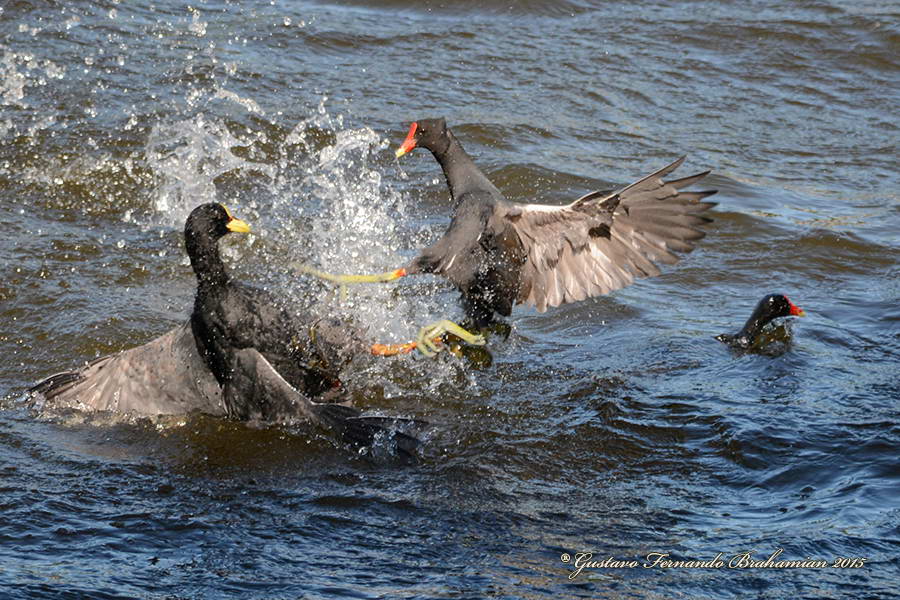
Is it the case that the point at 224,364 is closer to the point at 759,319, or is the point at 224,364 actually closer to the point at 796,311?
the point at 759,319

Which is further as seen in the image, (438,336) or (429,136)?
(429,136)

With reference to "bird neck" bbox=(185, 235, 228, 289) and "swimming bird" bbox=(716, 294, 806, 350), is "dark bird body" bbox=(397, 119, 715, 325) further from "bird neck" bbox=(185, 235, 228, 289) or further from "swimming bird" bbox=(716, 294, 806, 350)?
"bird neck" bbox=(185, 235, 228, 289)

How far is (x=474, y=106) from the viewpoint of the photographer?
8242 mm

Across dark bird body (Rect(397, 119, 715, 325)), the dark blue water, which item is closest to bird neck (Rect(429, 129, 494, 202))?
Result: dark bird body (Rect(397, 119, 715, 325))

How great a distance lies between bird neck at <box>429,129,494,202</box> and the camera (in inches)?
206

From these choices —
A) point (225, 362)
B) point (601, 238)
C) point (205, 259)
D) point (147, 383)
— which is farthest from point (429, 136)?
point (147, 383)

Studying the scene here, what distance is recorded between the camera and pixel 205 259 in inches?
177

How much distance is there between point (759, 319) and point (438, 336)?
1.57 metres

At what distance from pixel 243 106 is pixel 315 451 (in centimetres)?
410

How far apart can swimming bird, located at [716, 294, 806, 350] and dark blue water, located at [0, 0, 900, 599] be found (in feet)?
0.22

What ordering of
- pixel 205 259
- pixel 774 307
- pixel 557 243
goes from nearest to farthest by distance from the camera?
1. pixel 205 259
2. pixel 557 243
3. pixel 774 307

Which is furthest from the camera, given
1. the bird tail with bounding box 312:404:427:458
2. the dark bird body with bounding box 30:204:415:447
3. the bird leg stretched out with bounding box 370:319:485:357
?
the bird leg stretched out with bounding box 370:319:485:357

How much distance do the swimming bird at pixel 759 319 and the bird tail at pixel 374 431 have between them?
1919 mm

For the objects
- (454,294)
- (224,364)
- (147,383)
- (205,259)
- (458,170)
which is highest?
(458,170)
